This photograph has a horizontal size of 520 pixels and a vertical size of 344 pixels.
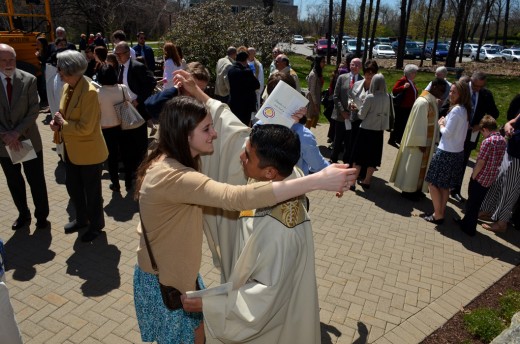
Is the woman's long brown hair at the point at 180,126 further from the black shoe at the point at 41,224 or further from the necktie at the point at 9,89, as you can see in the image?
the black shoe at the point at 41,224

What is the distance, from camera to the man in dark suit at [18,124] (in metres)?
4.58

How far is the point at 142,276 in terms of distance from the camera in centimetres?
252

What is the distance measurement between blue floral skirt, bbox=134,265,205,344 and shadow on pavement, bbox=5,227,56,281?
7.95 feet

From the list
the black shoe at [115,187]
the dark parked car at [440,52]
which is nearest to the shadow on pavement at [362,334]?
the black shoe at [115,187]

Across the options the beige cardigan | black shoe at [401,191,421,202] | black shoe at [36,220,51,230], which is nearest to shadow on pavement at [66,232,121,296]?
black shoe at [36,220,51,230]

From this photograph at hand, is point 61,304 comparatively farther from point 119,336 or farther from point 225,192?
point 225,192

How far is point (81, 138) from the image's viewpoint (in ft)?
15.2

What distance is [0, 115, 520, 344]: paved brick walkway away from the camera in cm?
377

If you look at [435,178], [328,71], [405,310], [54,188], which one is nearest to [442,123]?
[435,178]

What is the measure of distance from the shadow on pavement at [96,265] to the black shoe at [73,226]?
16cm

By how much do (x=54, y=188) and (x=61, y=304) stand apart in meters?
3.21

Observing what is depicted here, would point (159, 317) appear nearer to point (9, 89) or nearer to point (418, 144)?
point (9, 89)

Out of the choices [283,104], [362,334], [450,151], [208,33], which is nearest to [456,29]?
[208,33]

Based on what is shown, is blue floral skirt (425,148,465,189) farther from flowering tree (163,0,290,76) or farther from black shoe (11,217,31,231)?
flowering tree (163,0,290,76)
